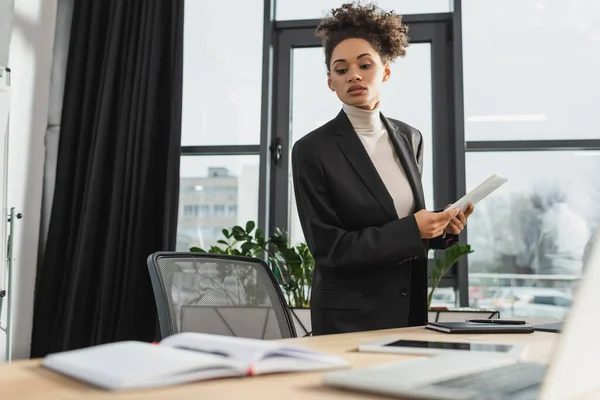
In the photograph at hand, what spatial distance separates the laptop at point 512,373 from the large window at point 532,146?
263 cm

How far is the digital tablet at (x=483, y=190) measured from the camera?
1.51 m

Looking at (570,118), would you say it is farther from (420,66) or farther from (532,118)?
(420,66)

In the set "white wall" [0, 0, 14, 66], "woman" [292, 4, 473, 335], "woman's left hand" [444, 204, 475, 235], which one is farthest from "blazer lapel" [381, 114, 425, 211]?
"white wall" [0, 0, 14, 66]

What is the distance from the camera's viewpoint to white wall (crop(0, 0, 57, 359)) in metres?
3.35

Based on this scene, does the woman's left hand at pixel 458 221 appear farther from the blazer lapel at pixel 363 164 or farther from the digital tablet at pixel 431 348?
the digital tablet at pixel 431 348

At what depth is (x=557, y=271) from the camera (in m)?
3.23

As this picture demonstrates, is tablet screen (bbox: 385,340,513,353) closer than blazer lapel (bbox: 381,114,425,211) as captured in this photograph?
Yes

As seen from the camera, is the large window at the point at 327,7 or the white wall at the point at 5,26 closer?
the white wall at the point at 5,26

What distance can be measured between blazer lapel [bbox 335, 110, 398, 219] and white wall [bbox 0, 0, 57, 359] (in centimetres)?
224

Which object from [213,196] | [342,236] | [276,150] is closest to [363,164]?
[342,236]

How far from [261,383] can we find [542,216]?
293 centimetres

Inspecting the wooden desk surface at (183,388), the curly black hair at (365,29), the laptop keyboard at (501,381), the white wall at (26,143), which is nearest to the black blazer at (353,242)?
the curly black hair at (365,29)

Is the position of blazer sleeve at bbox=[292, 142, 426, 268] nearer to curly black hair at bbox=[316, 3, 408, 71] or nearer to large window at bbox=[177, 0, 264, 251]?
curly black hair at bbox=[316, 3, 408, 71]

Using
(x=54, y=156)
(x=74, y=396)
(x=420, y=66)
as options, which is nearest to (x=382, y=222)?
(x=74, y=396)
